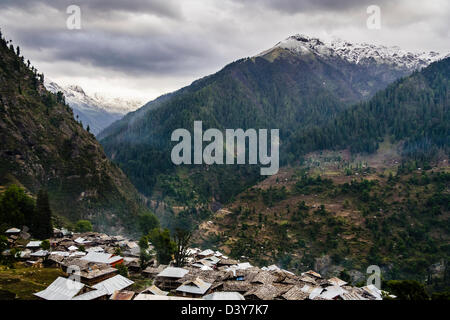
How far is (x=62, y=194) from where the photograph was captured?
3782 inches

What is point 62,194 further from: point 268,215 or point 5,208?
point 268,215

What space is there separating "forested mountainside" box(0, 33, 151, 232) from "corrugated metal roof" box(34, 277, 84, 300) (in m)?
61.3

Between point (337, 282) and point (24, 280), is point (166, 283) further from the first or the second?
point (337, 282)

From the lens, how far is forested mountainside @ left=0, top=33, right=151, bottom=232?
9069 cm

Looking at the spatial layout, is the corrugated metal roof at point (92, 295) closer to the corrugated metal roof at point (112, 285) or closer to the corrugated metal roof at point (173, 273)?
the corrugated metal roof at point (112, 285)

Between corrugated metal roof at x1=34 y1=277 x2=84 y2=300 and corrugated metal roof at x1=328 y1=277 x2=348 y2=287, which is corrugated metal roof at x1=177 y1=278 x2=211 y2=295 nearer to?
corrugated metal roof at x1=34 y1=277 x2=84 y2=300

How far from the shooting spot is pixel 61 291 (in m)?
31.5

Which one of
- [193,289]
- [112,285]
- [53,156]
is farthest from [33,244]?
[53,156]

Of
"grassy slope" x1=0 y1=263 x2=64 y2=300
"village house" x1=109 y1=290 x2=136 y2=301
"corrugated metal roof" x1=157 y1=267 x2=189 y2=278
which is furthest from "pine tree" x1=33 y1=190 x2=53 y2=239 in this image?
"village house" x1=109 y1=290 x2=136 y2=301

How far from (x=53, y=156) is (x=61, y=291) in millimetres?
78239

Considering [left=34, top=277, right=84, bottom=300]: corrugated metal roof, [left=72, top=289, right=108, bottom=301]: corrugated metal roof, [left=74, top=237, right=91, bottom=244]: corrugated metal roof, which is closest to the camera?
[left=34, top=277, right=84, bottom=300]: corrugated metal roof

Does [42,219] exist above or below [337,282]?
above
